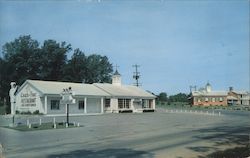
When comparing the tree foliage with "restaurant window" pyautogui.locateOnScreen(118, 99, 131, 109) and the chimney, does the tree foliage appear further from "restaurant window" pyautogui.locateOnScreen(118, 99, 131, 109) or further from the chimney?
"restaurant window" pyautogui.locateOnScreen(118, 99, 131, 109)

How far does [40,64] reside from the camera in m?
50.9

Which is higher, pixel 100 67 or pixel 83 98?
pixel 100 67

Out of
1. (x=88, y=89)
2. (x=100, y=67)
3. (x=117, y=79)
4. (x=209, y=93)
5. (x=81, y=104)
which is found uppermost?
(x=100, y=67)

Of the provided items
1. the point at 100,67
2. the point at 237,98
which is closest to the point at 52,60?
the point at 100,67

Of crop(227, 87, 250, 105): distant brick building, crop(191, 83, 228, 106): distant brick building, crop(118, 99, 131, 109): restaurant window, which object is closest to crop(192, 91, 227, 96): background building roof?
crop(191, 83, 228, 106): distant brick building

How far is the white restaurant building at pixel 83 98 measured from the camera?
43719mm

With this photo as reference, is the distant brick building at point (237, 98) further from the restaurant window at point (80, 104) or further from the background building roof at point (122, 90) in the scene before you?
the restaurant window at point (80, 104)

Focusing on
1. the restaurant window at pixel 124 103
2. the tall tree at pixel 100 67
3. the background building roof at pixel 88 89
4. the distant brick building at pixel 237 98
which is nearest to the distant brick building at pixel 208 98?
the distant brick building at pixel 237 98

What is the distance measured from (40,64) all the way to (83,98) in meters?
7.08

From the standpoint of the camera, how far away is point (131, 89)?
209ft

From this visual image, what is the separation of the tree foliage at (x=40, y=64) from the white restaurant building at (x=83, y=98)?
227 cm

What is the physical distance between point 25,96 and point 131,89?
21867mm

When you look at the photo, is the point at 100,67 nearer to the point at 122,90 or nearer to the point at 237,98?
the point at 122,90

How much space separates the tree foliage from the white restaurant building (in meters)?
2.27
